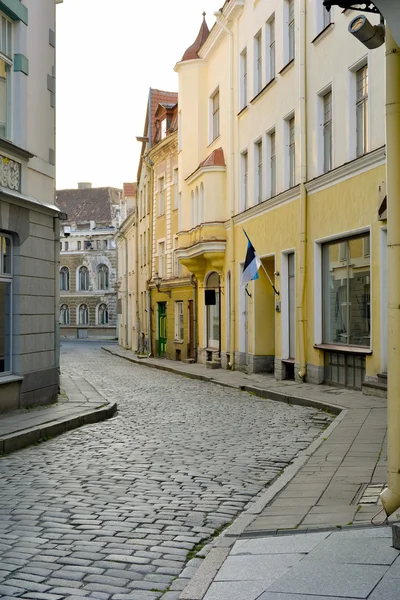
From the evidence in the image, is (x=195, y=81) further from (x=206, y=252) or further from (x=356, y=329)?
(x=356, y=329)

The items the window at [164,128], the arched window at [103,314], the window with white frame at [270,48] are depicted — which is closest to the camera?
the window with white frame at [270,48]

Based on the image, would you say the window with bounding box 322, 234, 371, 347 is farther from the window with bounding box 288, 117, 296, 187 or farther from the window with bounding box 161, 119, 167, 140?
the window with bounding box 161, 119, 167, 140

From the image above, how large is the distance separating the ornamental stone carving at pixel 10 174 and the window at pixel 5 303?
0.86m

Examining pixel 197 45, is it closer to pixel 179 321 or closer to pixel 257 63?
pixel 257 63

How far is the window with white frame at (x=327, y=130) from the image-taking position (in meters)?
17.5

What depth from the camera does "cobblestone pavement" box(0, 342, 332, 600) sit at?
482 centimetres

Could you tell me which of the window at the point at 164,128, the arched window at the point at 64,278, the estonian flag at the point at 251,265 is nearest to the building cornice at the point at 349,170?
the estonian flag at the point at 251,265

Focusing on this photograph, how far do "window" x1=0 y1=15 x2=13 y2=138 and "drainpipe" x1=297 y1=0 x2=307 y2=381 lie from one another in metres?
7.44

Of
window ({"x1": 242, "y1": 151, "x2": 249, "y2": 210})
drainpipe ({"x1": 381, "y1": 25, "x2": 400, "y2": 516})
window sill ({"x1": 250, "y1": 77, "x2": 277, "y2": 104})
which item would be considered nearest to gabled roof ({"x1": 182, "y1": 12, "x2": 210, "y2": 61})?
window ({"x1": 242, "y1": 151, "x2": 249, "y2": 210})

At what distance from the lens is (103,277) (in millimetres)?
81000

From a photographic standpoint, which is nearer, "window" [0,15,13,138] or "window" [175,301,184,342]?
"window" [0,15,13,138]

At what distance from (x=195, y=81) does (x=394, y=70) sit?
24641 millimetres

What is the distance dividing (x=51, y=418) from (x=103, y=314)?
68.9 meters

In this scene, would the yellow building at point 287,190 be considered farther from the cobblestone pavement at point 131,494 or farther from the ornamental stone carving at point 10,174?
the ornamental stone carving at point 10,174
